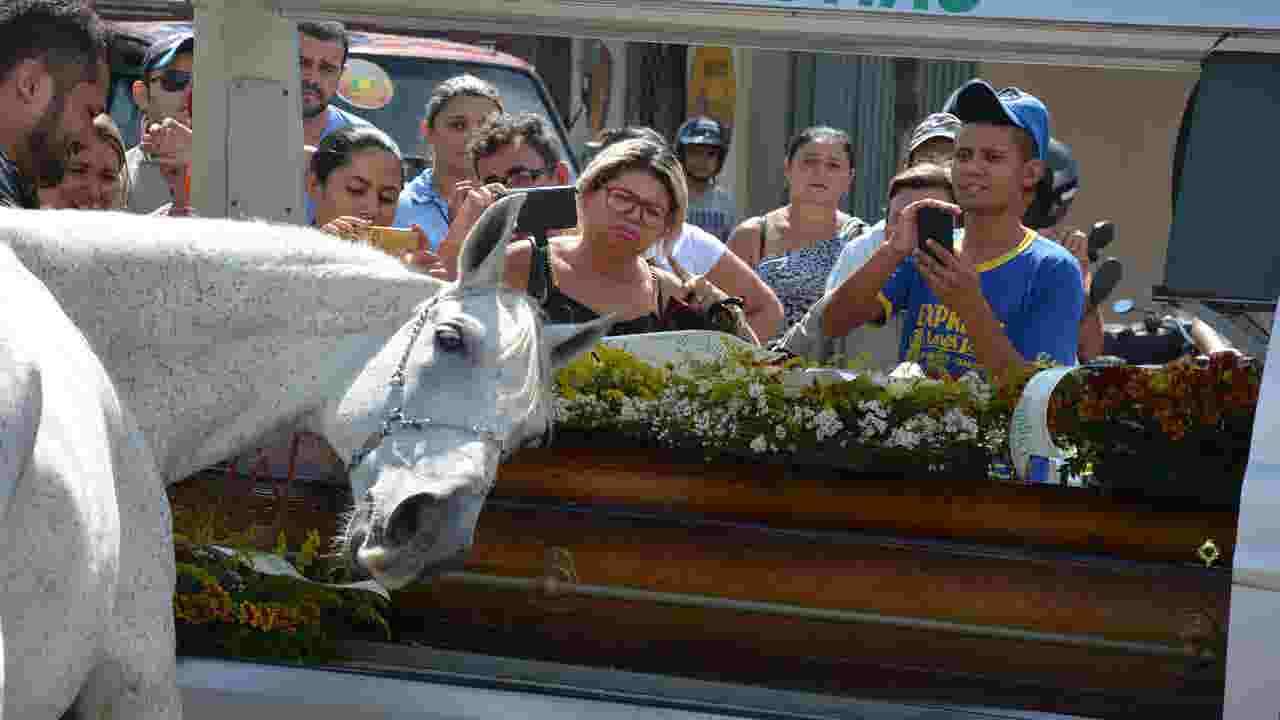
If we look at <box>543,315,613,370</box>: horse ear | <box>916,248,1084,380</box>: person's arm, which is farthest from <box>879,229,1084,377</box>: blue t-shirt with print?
<box>543,315,613,370</box>: horse ear

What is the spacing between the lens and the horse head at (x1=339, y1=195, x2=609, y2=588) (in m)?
2.62

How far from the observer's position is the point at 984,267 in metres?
4.25

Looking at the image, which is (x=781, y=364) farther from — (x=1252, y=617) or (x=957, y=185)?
(x=1252, y=617)

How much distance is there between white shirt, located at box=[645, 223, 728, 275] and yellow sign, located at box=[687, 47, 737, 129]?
55.7 inches

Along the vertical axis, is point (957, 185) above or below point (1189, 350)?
above

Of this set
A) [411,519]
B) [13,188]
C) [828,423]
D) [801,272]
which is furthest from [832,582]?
[13,188]

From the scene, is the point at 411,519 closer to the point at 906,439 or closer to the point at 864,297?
the point at 906,439

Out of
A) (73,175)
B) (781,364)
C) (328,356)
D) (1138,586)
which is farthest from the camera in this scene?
(73,175)

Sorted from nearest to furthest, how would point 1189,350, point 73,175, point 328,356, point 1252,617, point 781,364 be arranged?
point 328,356, point 1252,617, point 781,364, point 73,175, point 1189,350

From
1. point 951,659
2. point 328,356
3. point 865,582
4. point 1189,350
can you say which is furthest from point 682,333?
point 1189,350

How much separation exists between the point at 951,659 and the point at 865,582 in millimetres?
265

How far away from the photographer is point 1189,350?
19.2 feet

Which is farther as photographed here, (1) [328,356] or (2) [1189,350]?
(2) [1189,350]

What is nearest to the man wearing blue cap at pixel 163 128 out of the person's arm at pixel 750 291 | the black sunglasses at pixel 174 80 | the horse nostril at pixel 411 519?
the black sunglasses at pixel 174 80
